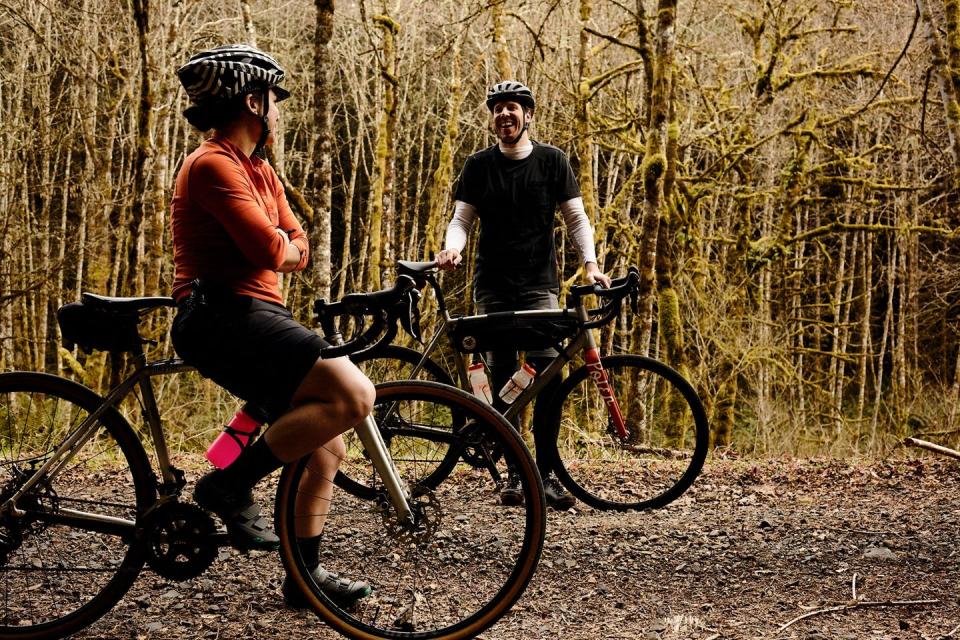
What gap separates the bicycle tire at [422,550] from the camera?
7.95ft

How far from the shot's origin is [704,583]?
3154 mm

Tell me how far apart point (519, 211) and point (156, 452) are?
223cm

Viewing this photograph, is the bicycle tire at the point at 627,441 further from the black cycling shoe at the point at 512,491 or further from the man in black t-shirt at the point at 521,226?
the black cycling shoe at the point at 512,491

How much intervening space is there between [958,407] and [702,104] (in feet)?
18.2

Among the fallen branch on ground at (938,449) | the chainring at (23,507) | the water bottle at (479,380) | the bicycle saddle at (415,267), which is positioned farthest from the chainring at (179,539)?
the fallen branch on ground at (938,449)

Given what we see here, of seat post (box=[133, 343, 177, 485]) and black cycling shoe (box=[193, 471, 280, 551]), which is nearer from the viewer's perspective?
black cycling shoe (box=[193, 471, 280, 551])

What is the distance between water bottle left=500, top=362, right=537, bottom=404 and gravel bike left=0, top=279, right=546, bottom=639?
1.17m

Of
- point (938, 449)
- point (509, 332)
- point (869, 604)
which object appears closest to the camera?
point (869, 604)

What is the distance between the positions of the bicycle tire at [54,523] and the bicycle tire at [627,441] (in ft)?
7.17

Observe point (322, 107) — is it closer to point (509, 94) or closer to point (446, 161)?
point (509, 94)

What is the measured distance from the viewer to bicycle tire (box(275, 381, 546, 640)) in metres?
2.42

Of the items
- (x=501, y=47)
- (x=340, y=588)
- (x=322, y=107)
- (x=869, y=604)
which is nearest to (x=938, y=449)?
(x=869, y=604)

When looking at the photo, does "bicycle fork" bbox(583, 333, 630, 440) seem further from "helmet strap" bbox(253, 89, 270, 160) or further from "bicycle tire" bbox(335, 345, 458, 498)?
"helmet strap" bbox(253, 89, 270, 160)

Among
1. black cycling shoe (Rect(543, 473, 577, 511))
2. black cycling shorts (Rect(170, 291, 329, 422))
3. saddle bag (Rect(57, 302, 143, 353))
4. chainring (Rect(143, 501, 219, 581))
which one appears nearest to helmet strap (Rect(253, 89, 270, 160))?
black cycling shorts (Rect(170, 291, 329, 422))
